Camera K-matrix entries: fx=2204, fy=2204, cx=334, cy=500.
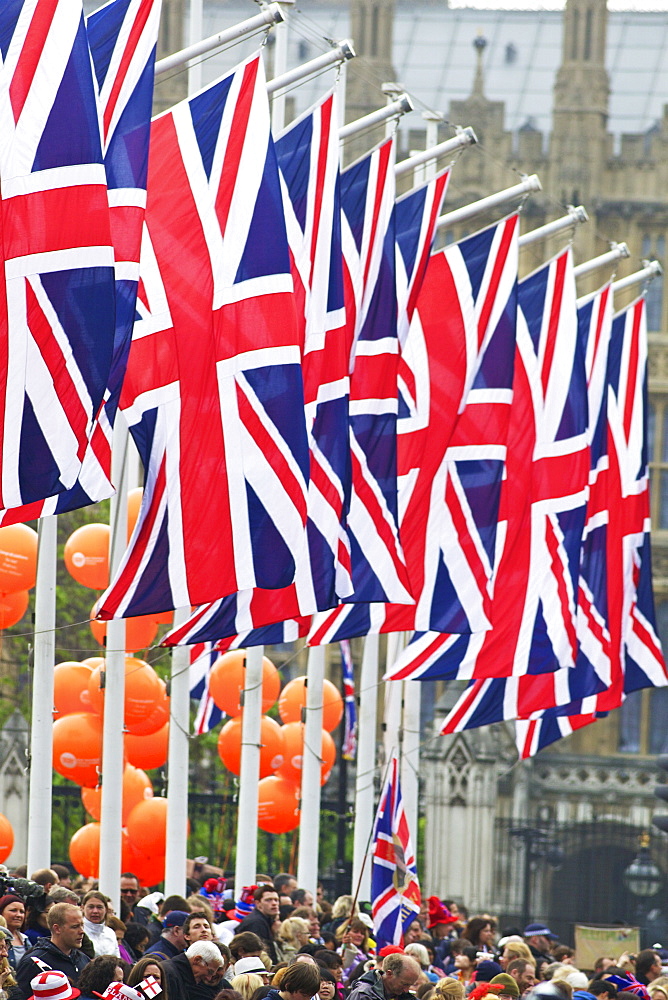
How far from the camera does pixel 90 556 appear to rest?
17.0 m

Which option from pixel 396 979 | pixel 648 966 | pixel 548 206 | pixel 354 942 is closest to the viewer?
pixel 396 979

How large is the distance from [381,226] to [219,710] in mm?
7531

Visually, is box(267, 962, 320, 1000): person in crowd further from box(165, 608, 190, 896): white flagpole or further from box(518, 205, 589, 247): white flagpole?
box(518, 205, 589, 247): white flagpole

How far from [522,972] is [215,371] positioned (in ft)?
13.0

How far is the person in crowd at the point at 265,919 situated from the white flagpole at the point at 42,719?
171cm

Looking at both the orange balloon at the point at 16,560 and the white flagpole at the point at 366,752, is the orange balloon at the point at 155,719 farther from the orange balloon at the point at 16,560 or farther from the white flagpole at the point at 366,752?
the white flagpole at the point at 366,752

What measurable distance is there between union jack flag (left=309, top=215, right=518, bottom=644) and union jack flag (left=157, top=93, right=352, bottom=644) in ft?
6.00

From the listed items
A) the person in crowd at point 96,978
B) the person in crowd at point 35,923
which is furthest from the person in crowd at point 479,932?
the person in crowd at point 96,978

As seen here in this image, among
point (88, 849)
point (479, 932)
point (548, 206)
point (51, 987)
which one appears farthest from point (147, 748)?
point (548, 206)

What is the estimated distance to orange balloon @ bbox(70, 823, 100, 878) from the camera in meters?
18.3

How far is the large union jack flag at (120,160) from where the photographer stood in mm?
11391

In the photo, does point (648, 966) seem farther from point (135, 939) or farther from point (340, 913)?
point (135, 939)

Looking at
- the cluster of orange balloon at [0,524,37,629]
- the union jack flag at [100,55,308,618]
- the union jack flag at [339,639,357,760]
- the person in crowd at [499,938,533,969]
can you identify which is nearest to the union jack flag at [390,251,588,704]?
the cluster of orange balloon at [0,524,37,629]

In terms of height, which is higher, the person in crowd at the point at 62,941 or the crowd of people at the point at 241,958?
the person in crowd at the point at 62,941
